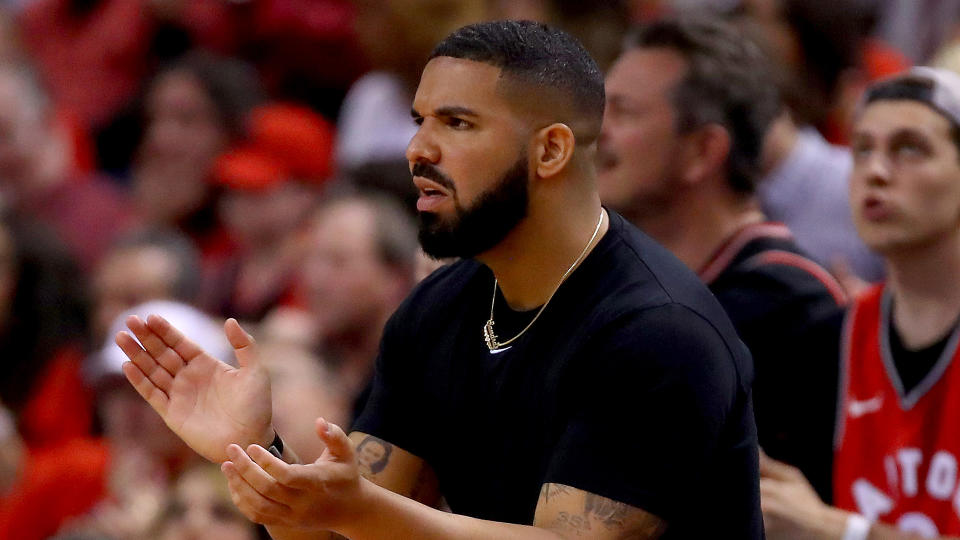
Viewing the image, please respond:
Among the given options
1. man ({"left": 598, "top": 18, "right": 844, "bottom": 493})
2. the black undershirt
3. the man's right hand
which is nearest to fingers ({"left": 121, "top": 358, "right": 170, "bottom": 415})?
the man's right hand

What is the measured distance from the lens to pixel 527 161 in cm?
278

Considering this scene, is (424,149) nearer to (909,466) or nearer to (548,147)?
(548,147)

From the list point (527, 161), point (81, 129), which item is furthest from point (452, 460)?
point (81, 129)

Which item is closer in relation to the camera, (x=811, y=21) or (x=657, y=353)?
(x=657, y=353)

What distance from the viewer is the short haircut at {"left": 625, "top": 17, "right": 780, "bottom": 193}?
4.40m

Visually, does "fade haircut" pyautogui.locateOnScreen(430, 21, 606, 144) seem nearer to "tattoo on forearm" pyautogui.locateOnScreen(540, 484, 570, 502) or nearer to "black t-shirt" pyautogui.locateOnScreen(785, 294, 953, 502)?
"tattoo on forearm" pyautogui.locateOnScreen(540, 484, 570, 502)

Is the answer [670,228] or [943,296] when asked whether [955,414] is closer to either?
[943,296]

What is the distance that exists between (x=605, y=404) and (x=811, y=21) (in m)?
3.53

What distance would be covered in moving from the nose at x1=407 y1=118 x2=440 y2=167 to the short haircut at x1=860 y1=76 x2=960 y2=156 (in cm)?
164

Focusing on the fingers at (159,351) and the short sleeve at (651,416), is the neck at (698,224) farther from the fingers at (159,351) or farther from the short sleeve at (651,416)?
the fingers at (159,351)

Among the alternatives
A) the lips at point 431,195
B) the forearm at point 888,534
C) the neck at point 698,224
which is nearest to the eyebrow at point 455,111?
the lips at point 431,195

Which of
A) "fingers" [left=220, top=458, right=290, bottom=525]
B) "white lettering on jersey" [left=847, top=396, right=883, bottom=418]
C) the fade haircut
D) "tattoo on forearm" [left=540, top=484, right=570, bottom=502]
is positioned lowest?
"white lettering on jersey" [left=847, top=396, right=883, bottom=418]

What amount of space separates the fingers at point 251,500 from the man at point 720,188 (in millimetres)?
1840

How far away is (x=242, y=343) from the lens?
278 cm
